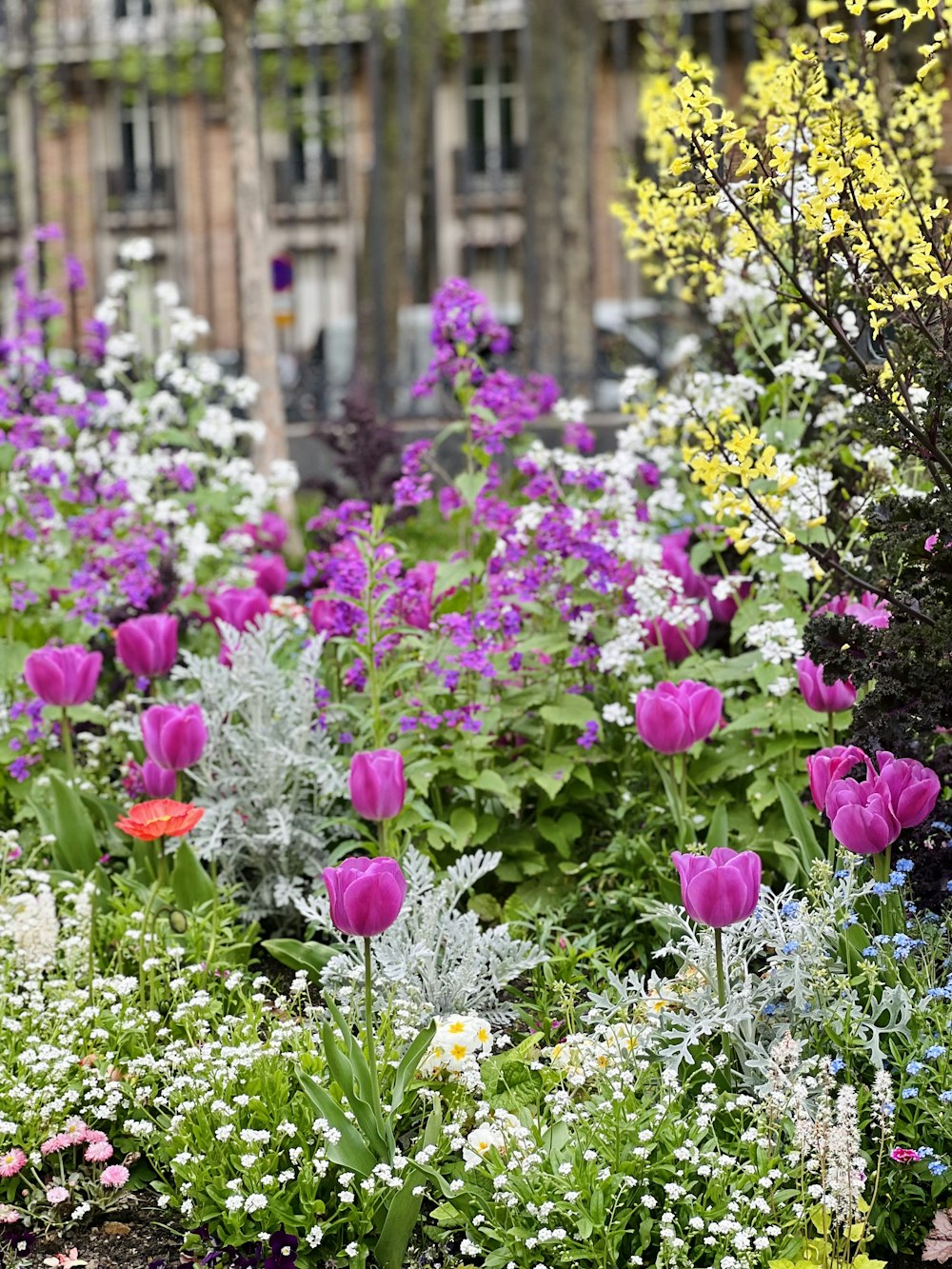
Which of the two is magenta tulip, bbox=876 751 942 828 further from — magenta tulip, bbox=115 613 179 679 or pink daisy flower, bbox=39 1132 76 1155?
magenta tulip, bbox=115 613 179 679

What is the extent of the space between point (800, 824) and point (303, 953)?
43.6 inches

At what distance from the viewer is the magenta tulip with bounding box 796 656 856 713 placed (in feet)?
10.9

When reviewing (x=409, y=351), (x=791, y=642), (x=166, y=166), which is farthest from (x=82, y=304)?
(x=166, y=166)

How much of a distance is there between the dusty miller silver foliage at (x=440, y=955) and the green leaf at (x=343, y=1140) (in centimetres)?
46

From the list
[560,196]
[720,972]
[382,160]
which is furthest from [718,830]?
[382,160]

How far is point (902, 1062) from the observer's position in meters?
2.72

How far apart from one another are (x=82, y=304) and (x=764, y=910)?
10.2 metres

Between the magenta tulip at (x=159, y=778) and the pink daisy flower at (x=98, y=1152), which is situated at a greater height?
the magenta tulip at (x=159, y=778)

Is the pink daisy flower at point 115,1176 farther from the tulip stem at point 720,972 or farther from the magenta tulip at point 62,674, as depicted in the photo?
the magenta tulip at point 62,674

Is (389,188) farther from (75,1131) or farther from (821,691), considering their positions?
(75,1131)

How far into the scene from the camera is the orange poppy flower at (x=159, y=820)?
3178mm

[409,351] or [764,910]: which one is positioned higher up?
[409,351]

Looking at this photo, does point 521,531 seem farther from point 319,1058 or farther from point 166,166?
point 166,166

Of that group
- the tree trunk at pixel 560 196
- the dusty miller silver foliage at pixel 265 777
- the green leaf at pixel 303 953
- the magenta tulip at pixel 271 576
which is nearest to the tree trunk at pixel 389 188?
the tree trunk at pixel 560 196
